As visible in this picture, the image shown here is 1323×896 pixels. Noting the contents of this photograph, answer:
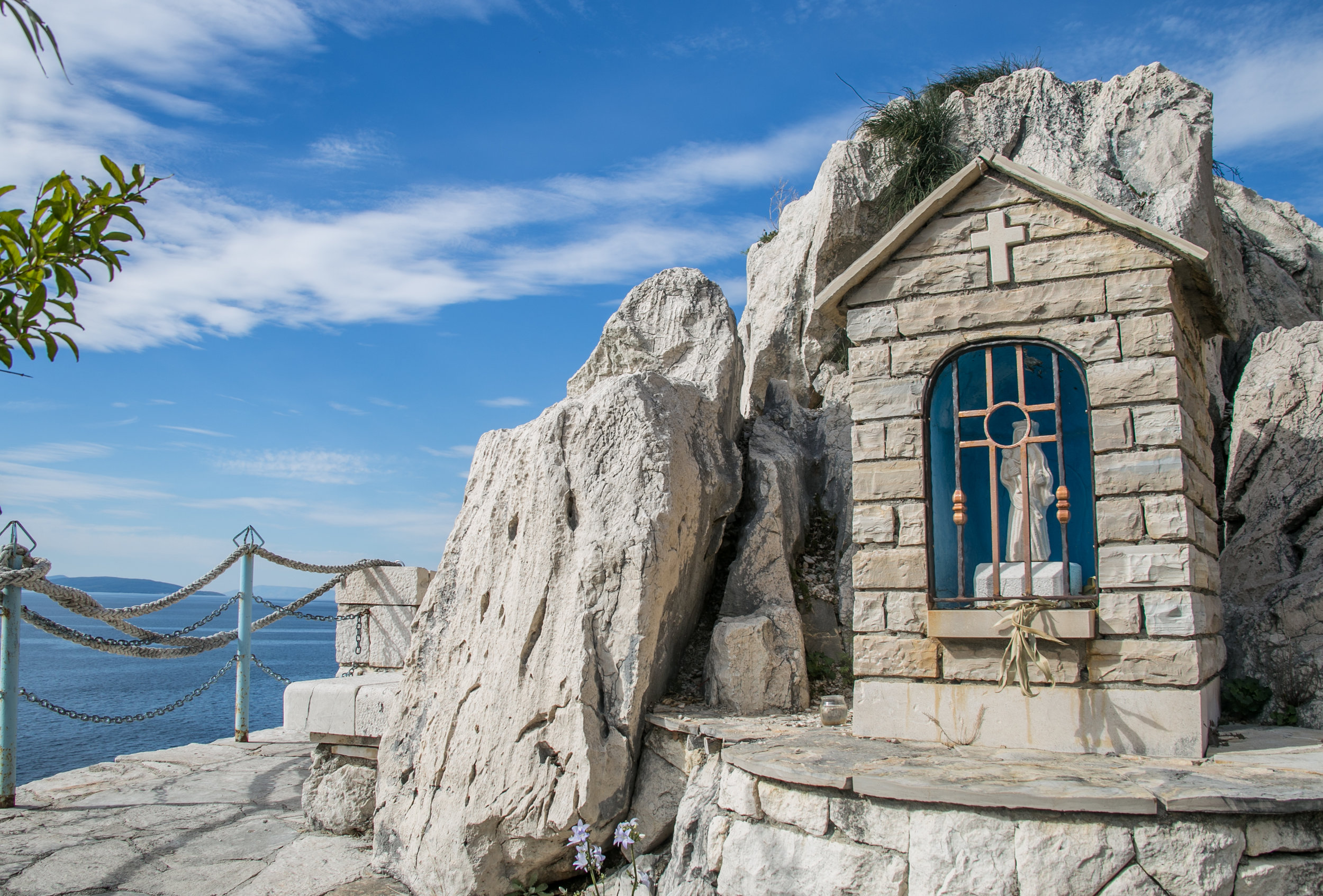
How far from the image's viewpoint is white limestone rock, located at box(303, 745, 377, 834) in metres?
7.04

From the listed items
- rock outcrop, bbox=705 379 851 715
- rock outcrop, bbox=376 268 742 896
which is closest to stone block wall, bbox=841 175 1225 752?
rock outcrop, bbox=705 379 851 715

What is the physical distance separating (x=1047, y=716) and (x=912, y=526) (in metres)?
1.33

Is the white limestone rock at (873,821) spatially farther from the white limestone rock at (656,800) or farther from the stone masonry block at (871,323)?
the stone masonry block at (871,323)

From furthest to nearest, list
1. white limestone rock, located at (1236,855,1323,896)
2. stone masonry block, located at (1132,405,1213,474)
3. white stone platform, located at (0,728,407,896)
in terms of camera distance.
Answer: white stone platform, located at (0,728,407,896) < stone masonry block, located at (1132,405,1213,474) < white limestone rock, located at (1236,855,1323,896)

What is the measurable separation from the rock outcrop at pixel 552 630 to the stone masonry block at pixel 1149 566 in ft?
9.08

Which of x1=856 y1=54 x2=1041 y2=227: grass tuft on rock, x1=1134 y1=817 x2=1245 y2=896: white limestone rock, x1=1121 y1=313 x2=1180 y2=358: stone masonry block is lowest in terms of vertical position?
x1=1134 y1=817 x2=1245 y2=896: white limestone rock

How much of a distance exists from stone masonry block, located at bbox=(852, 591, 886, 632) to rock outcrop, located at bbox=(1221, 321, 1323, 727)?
3.10 metres

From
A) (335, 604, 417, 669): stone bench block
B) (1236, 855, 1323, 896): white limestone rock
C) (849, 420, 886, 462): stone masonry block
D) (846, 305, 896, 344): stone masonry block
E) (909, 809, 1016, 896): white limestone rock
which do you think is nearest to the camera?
(1236, 855, 1323, 896): white limestone rock

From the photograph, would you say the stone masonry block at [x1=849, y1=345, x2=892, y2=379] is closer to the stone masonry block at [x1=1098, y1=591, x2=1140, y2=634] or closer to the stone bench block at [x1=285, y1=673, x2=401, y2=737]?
the stone masonry block at [x1=1098, y1=591, x2=1140, y2=634]

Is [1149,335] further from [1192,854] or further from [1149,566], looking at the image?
[1192,854]

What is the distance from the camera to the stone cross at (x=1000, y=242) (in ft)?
18.2

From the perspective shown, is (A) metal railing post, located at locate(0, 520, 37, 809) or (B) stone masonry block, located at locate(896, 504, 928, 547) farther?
(A) metal railing post, located at locate(0, 520, 37, 809)

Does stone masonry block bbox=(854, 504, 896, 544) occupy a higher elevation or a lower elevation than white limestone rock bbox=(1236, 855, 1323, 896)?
higher

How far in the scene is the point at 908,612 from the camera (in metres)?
5.46
